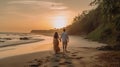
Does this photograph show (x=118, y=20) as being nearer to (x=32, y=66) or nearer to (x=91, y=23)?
(x=32, y=66)

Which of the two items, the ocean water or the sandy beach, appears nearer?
the sandy beach

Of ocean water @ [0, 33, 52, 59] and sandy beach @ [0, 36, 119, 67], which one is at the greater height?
ocean water @ [0, 33, 52, 59]

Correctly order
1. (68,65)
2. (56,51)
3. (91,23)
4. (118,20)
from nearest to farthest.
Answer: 1. (68,65)
2. (118,20)
3. (56,51)
4. (91,23)

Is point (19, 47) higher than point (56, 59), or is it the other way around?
point (19, 47)

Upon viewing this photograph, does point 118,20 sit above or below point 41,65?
above

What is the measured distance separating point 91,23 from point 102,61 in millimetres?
60039

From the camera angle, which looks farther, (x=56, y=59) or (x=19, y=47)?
(x=19, y=47)

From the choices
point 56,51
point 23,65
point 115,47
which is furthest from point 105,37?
point 23,65

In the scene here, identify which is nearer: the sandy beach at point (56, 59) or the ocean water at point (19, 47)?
the sandy beach at point (56, 59)

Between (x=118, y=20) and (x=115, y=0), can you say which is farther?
(x=118, y=20)

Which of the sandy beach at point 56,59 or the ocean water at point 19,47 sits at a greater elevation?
the ocean water at point 19,47

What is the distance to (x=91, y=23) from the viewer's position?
244ft

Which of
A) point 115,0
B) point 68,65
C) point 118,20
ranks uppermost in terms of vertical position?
point 115,0

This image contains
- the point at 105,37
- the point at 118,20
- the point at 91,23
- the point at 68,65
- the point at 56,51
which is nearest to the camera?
the point at 68,65
